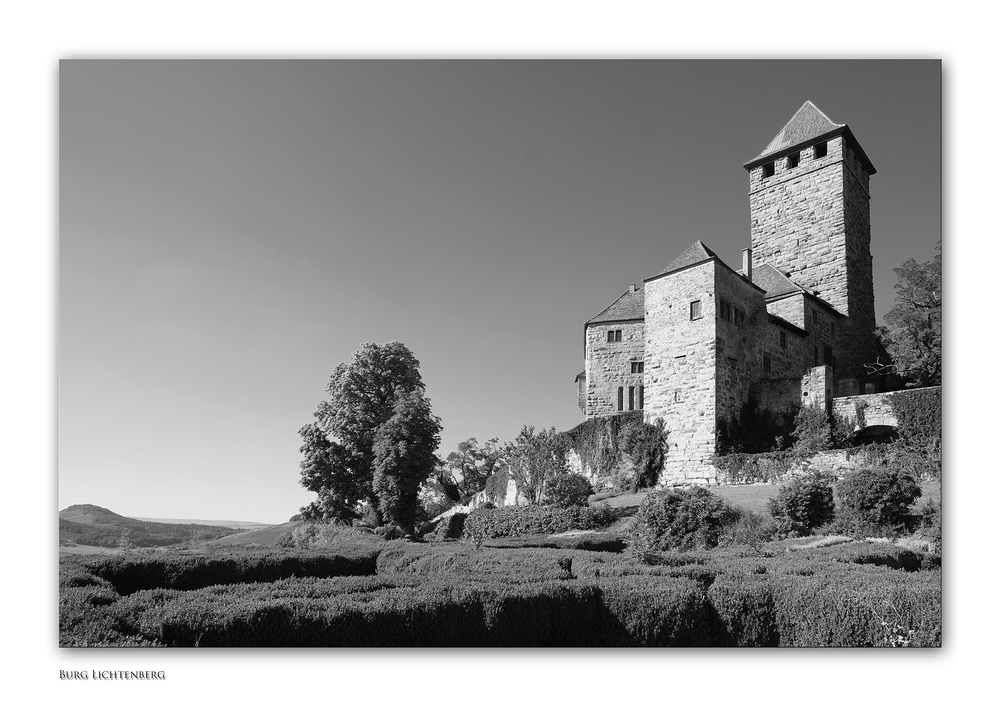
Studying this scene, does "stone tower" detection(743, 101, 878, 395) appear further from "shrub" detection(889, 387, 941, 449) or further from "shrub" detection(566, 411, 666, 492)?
"shrub" detection(566, 411, 666, 492)

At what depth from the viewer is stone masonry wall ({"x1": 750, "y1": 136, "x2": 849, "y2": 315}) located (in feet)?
87.8

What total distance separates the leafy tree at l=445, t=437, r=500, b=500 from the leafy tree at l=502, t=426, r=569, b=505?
23.4 feet

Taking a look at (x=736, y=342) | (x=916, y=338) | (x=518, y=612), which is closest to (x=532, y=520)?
(x=736, y=342)

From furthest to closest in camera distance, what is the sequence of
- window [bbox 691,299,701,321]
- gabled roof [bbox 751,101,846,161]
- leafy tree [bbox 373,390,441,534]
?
leafy tree [bbox 373,390,441,534], window [bbox 691,299,701,321], gabled roof [bbox 751,101,846,161]

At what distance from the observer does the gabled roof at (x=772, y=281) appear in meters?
26.2

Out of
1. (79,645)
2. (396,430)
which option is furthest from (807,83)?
(396,430)

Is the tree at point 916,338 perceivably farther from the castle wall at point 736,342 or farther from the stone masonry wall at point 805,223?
the stone masonry wall at point 805,223

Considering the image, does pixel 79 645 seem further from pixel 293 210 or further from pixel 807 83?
pixel 807 83

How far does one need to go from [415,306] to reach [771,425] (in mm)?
15189

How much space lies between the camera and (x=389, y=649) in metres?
6.96

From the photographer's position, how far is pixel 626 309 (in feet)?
95.9

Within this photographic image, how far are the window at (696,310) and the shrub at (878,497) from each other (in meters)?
7.59

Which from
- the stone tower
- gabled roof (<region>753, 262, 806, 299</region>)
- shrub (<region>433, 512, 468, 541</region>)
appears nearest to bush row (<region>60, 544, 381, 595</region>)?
shrub (<region>433, 512, 468, 541</region>)
